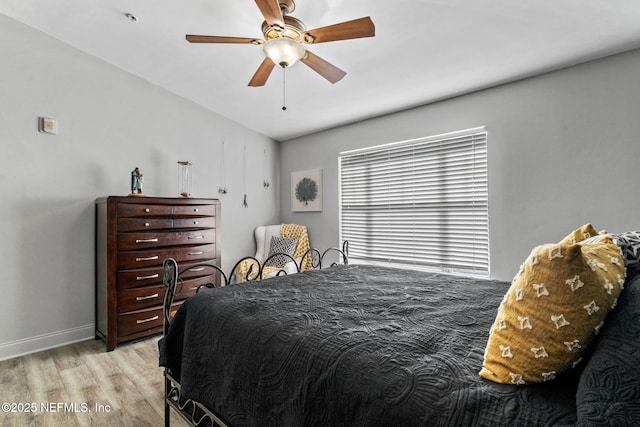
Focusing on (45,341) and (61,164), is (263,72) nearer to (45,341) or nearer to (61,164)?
(61,164)

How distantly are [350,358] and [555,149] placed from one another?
2.79 metres

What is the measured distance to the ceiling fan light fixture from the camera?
1973 mm

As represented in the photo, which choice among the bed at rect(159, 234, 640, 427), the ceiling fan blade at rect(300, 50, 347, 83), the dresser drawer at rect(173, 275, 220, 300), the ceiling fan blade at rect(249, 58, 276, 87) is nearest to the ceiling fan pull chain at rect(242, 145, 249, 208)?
the dresser drawer at rect(173, 275, 220, 300)

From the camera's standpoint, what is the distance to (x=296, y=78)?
320cm

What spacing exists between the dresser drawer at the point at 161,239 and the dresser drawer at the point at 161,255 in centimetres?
5

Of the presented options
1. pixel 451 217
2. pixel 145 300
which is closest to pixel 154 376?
pixel 145 300

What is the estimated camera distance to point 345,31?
1.88 metres

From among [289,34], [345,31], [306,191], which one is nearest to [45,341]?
[306,191]

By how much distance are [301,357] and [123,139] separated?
11.2ft

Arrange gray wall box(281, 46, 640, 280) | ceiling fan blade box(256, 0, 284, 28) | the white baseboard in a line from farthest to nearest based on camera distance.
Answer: the white baseboard
gray wall box(281, 46, 640, 280)
ceiling fan blade box(256, 0, 284, 28)

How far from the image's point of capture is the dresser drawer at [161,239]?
2.94 m

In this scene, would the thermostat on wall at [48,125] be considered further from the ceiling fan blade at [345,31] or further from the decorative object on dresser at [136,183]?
the ceiling fan blade at [345,31]

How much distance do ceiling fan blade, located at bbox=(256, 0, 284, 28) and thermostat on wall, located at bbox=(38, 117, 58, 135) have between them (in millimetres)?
2516

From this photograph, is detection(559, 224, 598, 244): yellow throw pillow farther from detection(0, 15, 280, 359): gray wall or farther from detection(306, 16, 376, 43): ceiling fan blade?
detection(0, 15, 280, 359): gray wall
